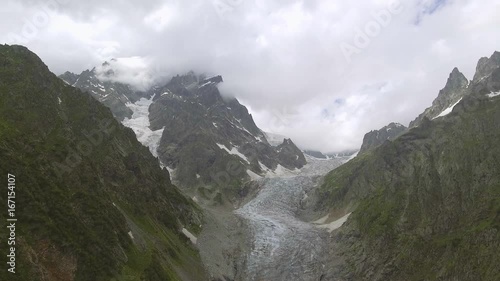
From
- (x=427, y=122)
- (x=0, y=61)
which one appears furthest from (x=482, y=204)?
(x=0, y=61)

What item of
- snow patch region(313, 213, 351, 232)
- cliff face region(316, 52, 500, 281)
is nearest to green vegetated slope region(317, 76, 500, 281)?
cliff face region(316, 52, 500, 281)

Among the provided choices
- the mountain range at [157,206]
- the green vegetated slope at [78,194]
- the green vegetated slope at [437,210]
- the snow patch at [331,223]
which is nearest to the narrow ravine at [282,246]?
the mountain range at [157,206]

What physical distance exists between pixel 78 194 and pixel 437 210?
8119 centimetres

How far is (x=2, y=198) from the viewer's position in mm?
45938

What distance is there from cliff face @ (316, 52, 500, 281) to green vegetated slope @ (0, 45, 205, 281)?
40.7 m

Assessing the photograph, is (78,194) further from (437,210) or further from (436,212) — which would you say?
(437,210)

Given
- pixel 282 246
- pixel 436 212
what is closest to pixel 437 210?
pixel 436 212

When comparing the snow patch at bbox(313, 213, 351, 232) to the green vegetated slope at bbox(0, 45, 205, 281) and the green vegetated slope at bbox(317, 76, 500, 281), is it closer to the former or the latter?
the green vegetated slope at bbox(317, 76, 500, 281)

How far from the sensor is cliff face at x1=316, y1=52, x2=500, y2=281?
82.4 m

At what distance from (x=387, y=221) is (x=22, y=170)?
84.2m

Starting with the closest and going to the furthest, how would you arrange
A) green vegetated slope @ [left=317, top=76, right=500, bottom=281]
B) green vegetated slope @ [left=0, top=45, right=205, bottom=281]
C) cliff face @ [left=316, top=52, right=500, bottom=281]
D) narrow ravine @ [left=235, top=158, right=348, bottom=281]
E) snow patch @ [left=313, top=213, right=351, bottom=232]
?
green vegetated slope @ [left=0, top=45, right=205, bottom=281] → green vegetated slope @ [left=317, top=76, right=500, bottom=281] → cliff face @ [left=316, top=52, right=500, bottom=281] → narrow ravine @ [left=235, top=158, right=348, bottom=281] → snow patch @ [left=313, top=213, right=351, bottom=232]

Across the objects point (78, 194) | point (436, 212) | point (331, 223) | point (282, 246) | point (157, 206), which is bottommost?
point (282, 246)

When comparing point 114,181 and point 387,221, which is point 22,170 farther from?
point 387,221

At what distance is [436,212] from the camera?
10206 centimetres
